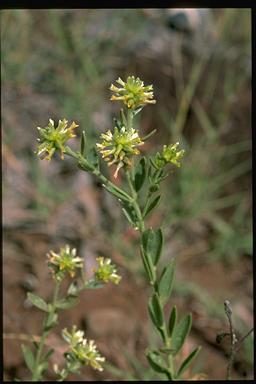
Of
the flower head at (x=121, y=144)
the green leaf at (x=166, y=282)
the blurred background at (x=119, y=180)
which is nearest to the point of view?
the flower head at (x=121, y=144)

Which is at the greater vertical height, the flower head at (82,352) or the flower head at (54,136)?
the flower head at (54,136)

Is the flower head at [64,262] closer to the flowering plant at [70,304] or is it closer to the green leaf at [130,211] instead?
the flowering plant at [70,304]

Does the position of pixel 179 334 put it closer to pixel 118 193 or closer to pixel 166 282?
pixel 166 282

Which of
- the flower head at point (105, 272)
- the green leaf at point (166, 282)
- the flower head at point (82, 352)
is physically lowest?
the flower head at point (82, 352)

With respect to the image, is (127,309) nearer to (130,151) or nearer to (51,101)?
(51,101)

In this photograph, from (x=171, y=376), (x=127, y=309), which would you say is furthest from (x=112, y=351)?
(x=171, y=376)

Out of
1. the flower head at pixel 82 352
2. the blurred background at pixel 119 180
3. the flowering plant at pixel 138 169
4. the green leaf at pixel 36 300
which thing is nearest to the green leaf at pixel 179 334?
the flowering plant at pixel 138 169
